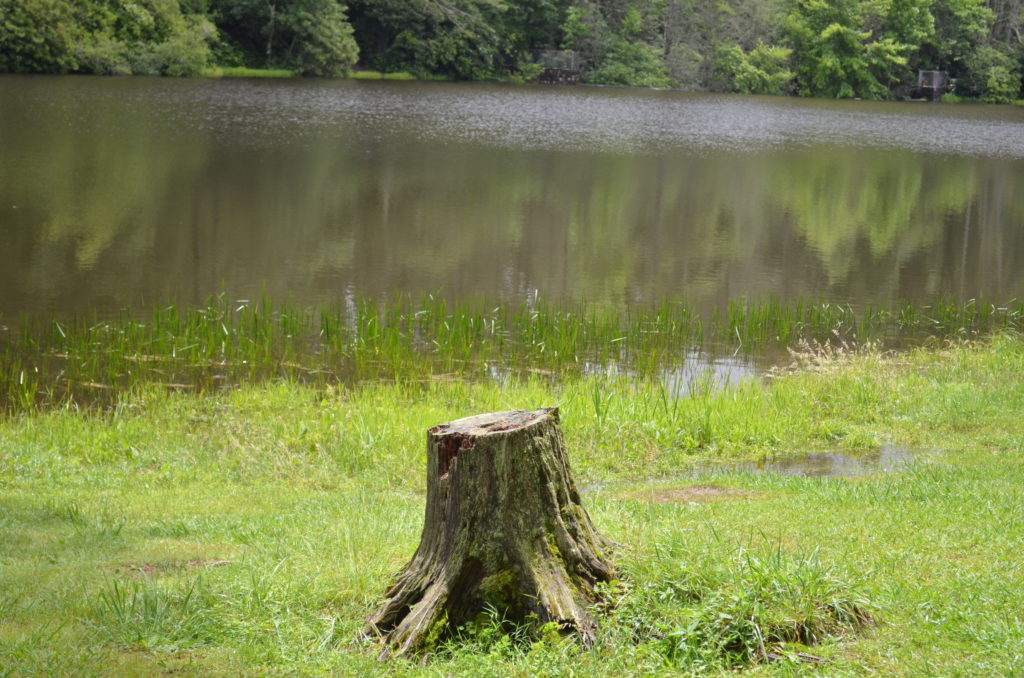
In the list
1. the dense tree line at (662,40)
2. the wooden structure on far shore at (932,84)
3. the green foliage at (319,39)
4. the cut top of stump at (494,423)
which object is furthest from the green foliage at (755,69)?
the cut top of stump at (494,423)

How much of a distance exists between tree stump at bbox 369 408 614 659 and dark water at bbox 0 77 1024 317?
11.6 meters

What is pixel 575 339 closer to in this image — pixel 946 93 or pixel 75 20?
pixel 75 20

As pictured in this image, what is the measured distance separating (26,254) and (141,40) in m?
40.6

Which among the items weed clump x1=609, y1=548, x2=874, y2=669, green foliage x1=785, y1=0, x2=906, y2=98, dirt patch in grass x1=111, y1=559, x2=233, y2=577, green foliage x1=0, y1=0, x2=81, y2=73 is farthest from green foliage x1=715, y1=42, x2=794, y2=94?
weed clump x1=609, y1=548, x2=874, y2=669

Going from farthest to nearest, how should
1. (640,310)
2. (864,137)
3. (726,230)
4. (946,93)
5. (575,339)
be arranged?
(946,93)
(864,137)
(726,230)
(640,310)
(575,339)

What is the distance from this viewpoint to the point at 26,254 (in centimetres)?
1764

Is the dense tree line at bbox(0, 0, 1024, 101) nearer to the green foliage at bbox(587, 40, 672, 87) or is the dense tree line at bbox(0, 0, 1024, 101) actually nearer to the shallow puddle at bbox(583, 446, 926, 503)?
the green foliage at bbox(587, 40, 672, 87)

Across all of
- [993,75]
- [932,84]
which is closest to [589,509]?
[993,75]

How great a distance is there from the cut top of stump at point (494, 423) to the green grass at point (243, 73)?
56.9 metres

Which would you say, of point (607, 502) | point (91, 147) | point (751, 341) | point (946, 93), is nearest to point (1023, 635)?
point (607, 502)

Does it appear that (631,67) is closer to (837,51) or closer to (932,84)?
(837,51)

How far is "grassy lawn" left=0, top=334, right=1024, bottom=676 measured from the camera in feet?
14.5

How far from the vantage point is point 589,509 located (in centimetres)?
660

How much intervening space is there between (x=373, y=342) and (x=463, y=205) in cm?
1256
